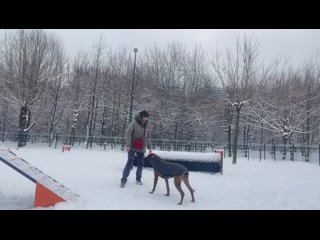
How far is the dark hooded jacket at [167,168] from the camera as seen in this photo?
6253 mm

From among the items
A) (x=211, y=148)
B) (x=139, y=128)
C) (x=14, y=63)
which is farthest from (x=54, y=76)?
(x=139, y=128)

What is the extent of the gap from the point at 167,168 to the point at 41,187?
8.21ft

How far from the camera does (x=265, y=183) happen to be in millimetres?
9125

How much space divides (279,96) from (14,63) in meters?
23.9

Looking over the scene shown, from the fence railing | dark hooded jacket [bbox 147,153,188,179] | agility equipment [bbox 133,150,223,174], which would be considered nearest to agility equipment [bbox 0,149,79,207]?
dark hooded jacket [bbox 147,153,188,179]

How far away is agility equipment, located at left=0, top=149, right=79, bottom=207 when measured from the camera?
205 inches

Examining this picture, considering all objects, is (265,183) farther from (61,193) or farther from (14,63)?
(14,63)

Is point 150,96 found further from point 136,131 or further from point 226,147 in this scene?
point 136,131

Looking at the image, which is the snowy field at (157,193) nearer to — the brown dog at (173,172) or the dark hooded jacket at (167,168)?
the brown dog at (173,172)

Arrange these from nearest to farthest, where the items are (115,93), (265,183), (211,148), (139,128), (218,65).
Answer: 1. (139,128)
2. (265,183)
3. (218,65)
4. (211,148)
5. (115,93)

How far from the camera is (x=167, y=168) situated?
6391 millimetres

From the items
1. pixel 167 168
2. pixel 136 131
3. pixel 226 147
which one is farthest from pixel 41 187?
pixel 226 147

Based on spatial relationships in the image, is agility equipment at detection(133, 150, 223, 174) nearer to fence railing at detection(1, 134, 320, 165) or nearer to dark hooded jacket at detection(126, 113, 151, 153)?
dark hooded jacket at detection(126, 113, 151, 153)

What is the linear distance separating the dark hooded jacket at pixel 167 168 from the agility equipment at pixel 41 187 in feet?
5.79
